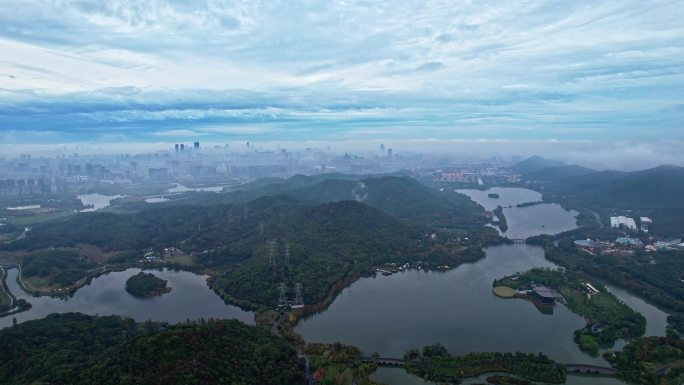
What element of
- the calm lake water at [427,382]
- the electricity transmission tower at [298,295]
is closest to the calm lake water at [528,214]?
the calm lake water at [427,382]

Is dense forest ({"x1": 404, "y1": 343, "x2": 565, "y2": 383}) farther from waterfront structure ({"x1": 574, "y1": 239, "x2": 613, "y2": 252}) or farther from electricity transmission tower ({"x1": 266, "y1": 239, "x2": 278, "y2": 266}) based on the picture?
waterfront structure ({"x1": 574, "y1": 239, "x2": 613, "y2": 252})

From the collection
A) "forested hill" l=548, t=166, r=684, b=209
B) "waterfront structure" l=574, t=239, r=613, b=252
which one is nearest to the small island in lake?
"waterfront structure" l=574, t=239, r=613, b=252

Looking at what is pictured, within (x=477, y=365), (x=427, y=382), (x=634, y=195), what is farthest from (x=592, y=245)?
(x=427, y=382)

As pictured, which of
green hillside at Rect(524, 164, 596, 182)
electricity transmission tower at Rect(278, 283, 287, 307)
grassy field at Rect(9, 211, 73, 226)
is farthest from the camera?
green hillside at Rect(524, 164, 596, 182)

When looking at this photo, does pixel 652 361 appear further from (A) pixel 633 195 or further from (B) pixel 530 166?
(B) pixel 530 166

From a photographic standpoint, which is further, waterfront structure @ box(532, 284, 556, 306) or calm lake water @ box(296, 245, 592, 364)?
waterfront structure @ box(532, 284, 556, 306)

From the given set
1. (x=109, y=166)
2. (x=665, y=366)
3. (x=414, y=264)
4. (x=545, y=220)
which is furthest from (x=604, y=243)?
(x=109, y=166)
